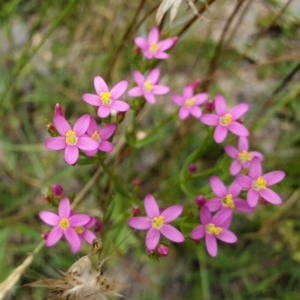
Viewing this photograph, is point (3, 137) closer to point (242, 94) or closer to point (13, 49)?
point (13, 49)

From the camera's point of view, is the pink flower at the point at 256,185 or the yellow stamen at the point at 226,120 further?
the yellow stamen at the point at 226,120

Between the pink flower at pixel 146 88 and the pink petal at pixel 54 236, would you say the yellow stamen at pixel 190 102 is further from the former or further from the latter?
the pink petal at pixel 54 236

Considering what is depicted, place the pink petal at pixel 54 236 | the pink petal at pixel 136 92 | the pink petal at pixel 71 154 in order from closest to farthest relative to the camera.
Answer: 1. the pink petal at pixel 71 154
2. the pink petal at pixel 54 236
3. the pink petal at pixel 136 92

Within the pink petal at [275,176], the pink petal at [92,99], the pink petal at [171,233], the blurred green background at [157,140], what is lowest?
the blurred green background at [157,140]

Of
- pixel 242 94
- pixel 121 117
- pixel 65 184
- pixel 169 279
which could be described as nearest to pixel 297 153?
pixel 242 94

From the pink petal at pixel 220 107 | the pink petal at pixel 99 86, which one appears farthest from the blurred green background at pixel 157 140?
the pink petal at pixel 99 86

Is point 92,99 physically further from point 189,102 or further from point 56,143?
point 189,102

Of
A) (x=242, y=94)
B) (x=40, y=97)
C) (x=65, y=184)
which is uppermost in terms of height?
(x=242, y=94)
